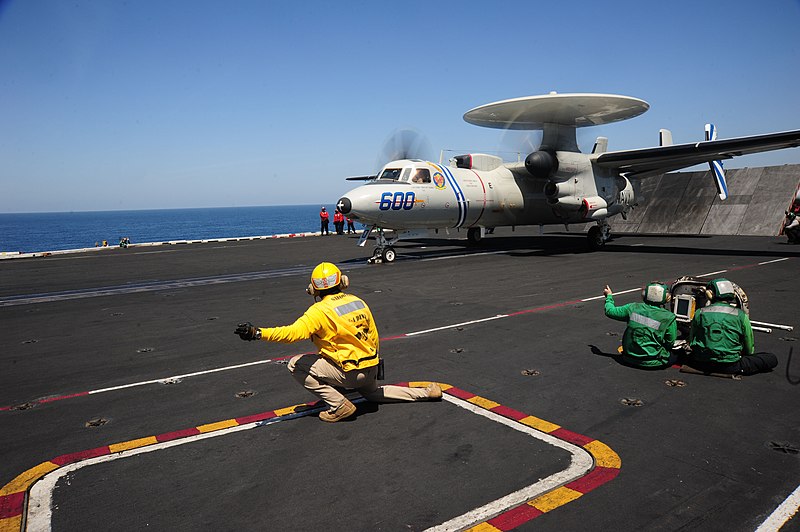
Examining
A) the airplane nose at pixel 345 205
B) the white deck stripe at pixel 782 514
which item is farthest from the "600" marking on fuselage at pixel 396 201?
the white deck stripe at pixel 782 514

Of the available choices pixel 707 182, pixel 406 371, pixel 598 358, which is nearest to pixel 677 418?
pixel 598 358

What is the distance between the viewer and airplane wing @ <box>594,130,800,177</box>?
19.0 metres

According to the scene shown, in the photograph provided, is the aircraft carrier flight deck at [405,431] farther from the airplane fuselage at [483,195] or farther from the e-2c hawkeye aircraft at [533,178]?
the e-2c hawkeye aircraft at [533,178]

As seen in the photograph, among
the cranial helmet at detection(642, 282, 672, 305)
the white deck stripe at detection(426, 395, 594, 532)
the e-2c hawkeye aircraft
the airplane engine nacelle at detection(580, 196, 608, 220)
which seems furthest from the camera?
the airplane engine nacelle at detection(580, 196, 608, 220)

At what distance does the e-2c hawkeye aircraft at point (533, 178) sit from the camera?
65.4ft

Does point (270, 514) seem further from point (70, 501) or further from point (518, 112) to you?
point (518, 112)

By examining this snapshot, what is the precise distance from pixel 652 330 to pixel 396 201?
13.4 metres

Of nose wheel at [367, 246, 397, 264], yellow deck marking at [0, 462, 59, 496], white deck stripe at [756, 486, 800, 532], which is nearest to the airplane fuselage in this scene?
nose wheel at [367, 246, 397, 264]

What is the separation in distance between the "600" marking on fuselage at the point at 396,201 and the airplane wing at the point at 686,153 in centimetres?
983

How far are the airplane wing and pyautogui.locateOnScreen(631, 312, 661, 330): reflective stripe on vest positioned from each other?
52.8 ft

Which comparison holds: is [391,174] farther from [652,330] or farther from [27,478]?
[27,478]

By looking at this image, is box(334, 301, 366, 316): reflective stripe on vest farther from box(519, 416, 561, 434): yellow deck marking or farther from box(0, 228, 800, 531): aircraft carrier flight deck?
box(519, 416, 561, 434): yellow deck marking

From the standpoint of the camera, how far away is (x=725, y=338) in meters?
6.88

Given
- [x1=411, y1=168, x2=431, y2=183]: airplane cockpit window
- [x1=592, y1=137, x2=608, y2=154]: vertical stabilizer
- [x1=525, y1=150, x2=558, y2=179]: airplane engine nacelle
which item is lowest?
[x1=411, y1=168, x2=431, y2=183]: airplane cockpit window
